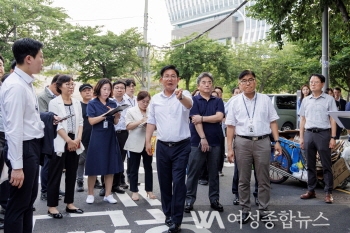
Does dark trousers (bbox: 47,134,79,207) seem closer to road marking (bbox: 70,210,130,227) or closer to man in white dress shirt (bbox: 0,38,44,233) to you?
road marking (bbox: 70,210,130,227)

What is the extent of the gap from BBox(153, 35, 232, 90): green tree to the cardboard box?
18.3m

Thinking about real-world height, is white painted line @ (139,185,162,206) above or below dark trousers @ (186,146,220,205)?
below

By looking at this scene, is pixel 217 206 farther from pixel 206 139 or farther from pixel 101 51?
pixel 101 51

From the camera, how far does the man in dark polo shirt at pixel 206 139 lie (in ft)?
16.6

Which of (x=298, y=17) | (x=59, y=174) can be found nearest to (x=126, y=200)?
(x=59, y=174)

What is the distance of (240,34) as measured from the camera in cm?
7262

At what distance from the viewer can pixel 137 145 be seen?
5.62 metres

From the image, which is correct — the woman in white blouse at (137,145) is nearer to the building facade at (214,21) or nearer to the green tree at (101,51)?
the green tree at (101,51)

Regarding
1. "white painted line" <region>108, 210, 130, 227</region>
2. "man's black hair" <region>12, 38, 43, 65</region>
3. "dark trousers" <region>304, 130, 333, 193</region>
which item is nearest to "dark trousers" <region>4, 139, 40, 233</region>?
"man's black hair" <region>12, 38, 43, 65</region>

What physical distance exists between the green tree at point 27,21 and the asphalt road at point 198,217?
13429 mm

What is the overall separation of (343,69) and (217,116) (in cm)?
1058

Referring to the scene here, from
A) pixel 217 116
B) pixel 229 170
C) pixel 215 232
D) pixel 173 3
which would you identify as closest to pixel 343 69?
pixel 229 170

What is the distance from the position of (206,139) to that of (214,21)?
216 ft

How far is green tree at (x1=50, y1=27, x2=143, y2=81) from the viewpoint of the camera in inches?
757
